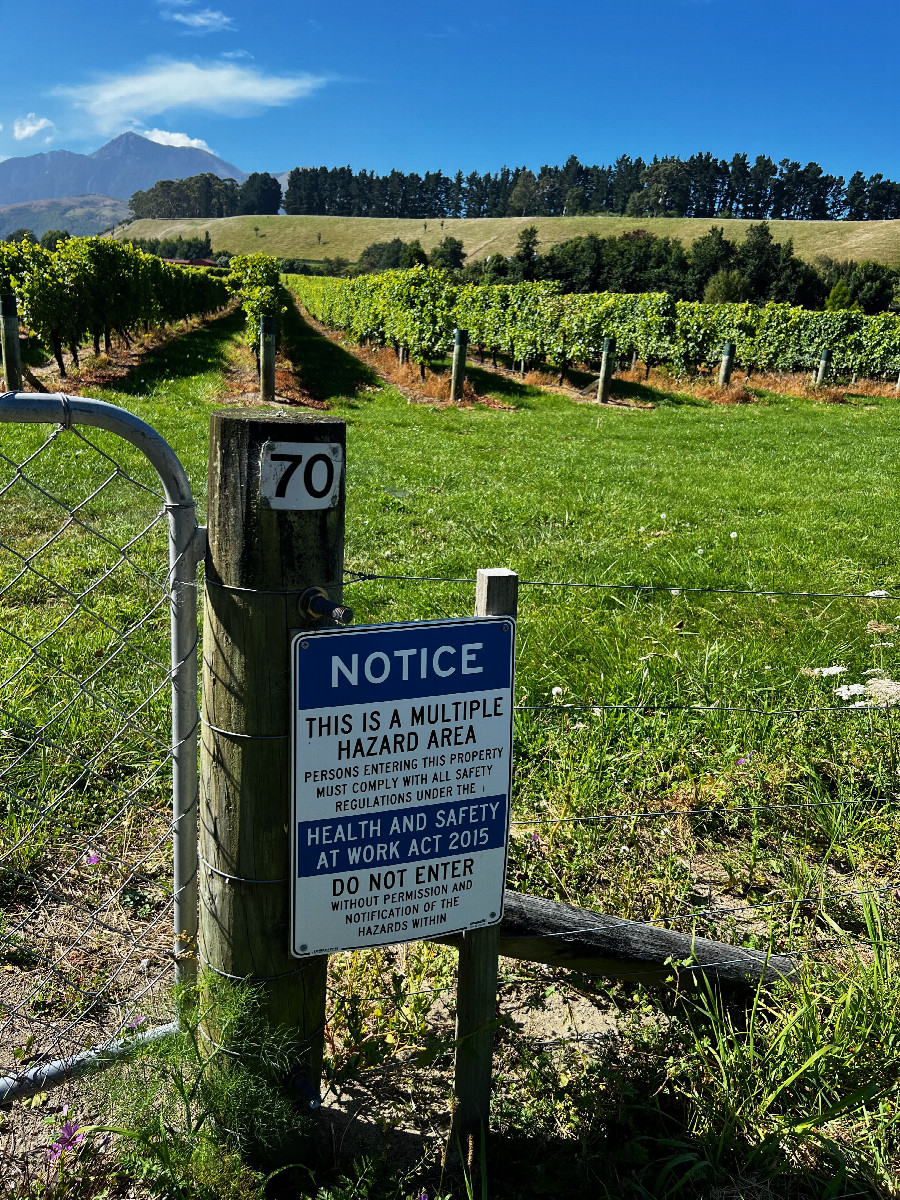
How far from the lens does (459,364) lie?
1480 cm

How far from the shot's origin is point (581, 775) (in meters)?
3.13

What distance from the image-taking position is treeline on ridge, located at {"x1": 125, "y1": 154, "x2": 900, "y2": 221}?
116000 mm

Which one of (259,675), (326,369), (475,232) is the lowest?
(259,675)

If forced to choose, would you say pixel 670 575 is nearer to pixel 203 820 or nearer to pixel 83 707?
pixel 83 707

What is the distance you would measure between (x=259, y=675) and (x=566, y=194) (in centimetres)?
15358

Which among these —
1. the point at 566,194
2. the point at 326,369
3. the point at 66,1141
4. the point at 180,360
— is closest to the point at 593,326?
the point at 326,369

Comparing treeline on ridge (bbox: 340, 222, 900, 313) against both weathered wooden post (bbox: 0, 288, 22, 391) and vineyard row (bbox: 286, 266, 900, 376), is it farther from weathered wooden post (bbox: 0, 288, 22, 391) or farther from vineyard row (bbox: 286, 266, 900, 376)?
weathered wooden post (bbox: 0, 288, 22, 391)

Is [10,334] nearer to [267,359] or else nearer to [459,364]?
[267,359]

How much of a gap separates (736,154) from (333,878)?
141m

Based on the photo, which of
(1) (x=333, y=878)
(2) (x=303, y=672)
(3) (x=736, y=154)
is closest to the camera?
(2) (x=303, y=672)

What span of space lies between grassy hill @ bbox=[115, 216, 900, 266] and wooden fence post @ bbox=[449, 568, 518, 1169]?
80.9 m

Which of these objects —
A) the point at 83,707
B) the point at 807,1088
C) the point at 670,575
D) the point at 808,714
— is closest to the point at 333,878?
the point at 807,1088

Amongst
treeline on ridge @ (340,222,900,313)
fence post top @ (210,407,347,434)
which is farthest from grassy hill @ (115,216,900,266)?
fence post top @ (210,407,347,434)

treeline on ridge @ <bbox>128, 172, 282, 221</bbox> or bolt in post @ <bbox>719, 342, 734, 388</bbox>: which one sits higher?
Result: treeline on ridge @ <bbox>128, 172, 282, 221</bbox>
